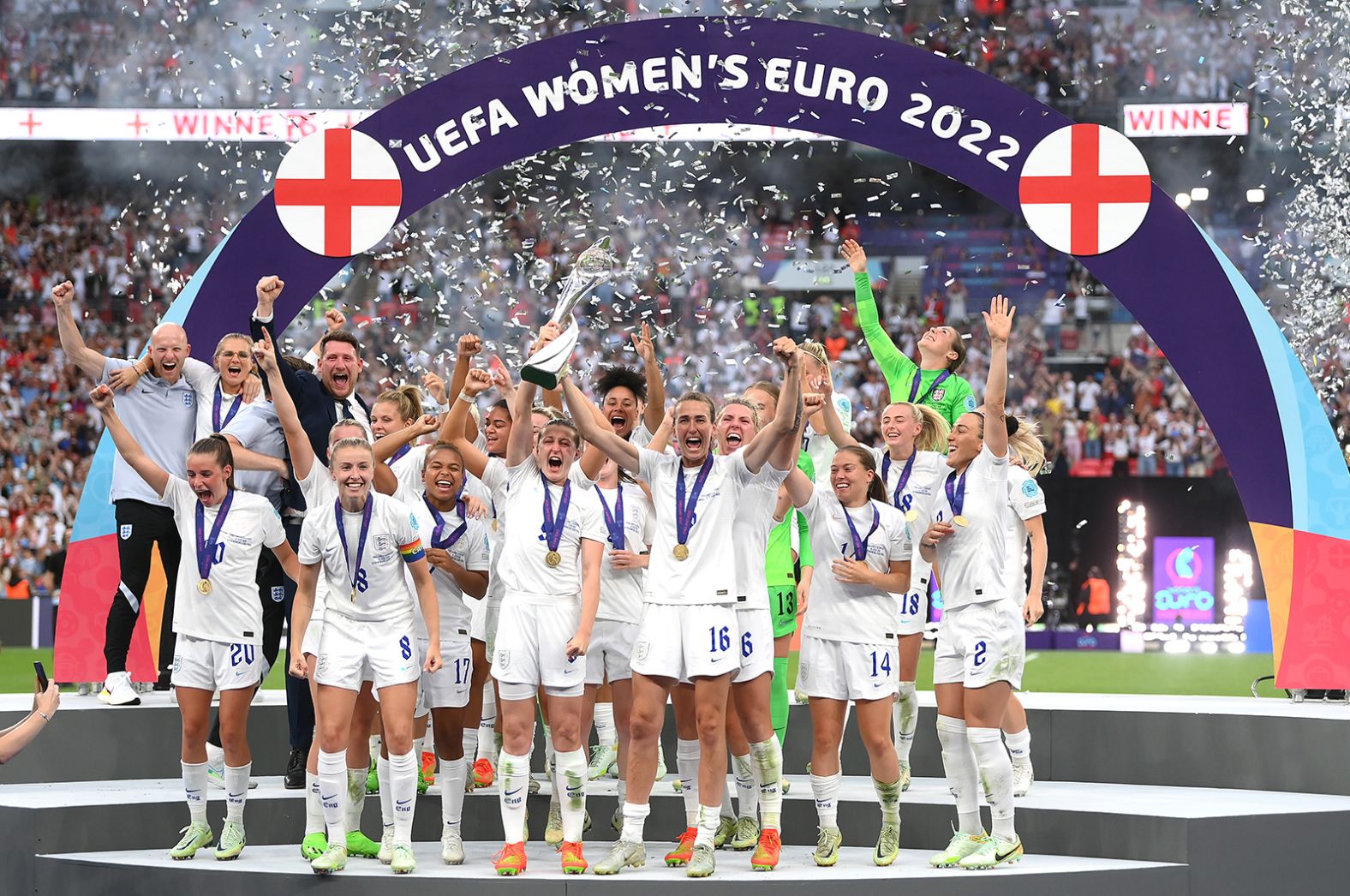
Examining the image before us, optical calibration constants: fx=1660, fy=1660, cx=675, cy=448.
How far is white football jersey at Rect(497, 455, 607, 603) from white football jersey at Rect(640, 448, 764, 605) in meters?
0.31

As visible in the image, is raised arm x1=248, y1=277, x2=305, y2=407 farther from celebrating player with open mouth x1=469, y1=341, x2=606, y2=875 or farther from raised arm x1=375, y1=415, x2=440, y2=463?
celebrating player with open mouth x1=469, y1=341, x2=606, y2=875

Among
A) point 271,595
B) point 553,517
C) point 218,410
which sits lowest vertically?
point 271,595

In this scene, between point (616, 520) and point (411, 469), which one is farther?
point (411, 469)

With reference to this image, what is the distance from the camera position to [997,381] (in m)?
6.45

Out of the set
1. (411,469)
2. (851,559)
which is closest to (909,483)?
(851,559)

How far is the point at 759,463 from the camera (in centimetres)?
650

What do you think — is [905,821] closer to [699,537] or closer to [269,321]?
[699,537]

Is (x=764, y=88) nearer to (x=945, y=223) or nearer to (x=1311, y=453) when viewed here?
(x=1311, y=453)

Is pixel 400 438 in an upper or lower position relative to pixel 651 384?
lower

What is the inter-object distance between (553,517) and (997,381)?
1.84 meters

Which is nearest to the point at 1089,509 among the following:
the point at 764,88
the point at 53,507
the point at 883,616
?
the point at 764,88

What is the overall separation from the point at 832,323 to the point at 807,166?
2.66 meters

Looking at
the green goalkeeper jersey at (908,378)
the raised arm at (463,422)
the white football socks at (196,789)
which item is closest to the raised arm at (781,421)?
the raised arm at (463,422)

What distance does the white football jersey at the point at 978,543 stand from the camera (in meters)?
6.65
